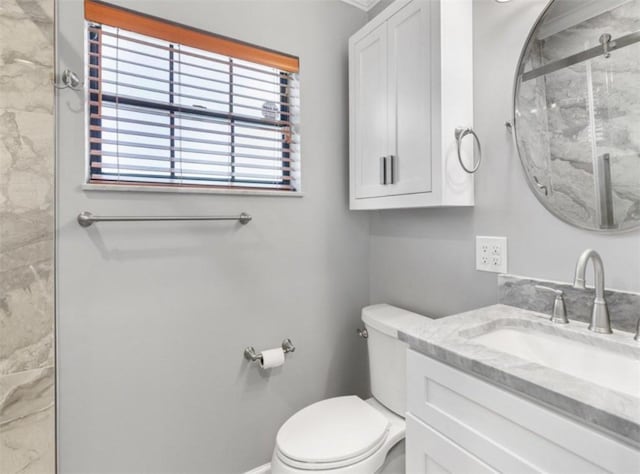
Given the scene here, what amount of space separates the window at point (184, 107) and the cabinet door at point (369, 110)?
11.8 inches

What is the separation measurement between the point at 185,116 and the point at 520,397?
1484mm

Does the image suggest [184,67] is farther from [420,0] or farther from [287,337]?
[287,337]

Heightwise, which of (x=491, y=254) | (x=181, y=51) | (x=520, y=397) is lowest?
(x=520, y=397)

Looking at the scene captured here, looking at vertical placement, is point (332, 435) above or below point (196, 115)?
below

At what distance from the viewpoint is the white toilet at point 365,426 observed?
1158mm

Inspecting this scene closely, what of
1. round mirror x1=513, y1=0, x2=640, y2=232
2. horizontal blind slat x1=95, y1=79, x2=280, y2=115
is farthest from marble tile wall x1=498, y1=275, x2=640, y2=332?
horizontal blind slat x1=95, y1=79, x2=280, y2=115

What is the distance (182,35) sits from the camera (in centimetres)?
138

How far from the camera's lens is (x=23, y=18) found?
43.8 inches

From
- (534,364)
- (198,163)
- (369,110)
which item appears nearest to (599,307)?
(534,364)

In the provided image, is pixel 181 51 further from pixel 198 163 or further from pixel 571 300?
pixel 571 300

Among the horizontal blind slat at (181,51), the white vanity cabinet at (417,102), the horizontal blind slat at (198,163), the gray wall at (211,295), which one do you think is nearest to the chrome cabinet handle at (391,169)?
the white vanity cabinet at (417,102)

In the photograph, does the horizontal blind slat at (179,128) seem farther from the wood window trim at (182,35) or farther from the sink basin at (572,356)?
the sink basin at (572,356)

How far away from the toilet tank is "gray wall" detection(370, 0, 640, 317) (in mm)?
168

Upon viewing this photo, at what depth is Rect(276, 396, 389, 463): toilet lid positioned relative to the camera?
46.0 inches
